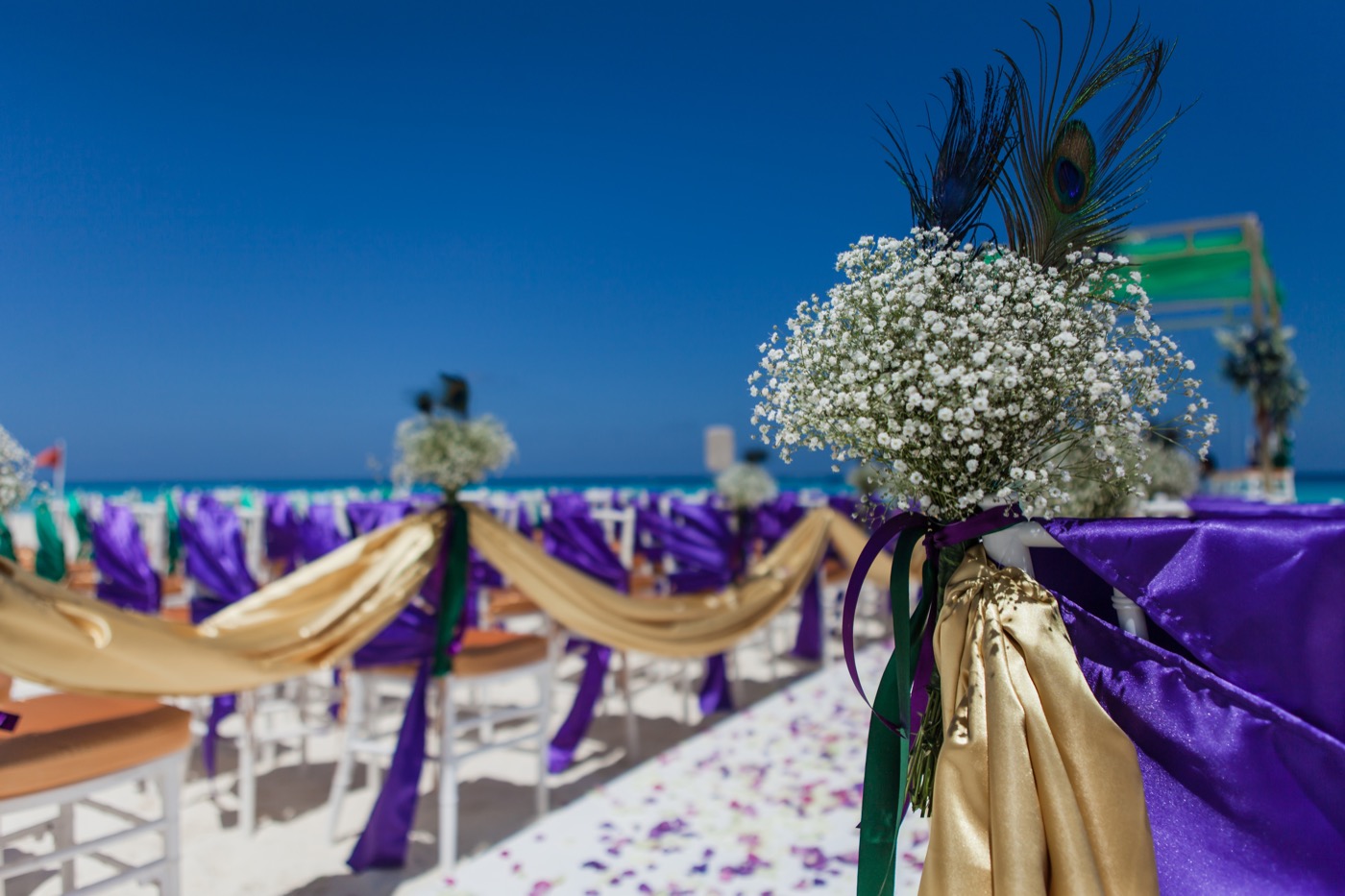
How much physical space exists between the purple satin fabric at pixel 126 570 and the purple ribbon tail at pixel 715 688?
2.67 meters

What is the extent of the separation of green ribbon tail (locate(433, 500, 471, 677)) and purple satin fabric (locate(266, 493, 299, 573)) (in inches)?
89.1

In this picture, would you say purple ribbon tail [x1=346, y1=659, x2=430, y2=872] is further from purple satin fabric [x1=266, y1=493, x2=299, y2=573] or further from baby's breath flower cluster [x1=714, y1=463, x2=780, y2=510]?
baby's breath flower cluster [x1=714, y1=463, x2=780, y2=510]

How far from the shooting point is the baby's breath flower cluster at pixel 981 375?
110cm

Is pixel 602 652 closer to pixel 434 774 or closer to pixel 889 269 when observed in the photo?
pixel 434 774

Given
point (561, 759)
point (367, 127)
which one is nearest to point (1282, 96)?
point (561, 759)

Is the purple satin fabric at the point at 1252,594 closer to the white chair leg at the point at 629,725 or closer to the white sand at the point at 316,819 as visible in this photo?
the white sand at the point at 316,819

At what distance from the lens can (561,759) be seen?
11.9 feet

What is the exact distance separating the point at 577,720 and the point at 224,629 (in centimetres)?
176

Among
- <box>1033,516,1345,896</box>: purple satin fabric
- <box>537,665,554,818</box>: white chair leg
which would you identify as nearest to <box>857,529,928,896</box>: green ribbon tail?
<box>1033,516,1345,896</box>: purple satin fabric

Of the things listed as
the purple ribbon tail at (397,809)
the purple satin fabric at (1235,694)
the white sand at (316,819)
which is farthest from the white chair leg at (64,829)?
the purple satin fabric at (1235,694)

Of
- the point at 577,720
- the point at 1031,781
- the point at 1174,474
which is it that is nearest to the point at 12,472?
the point at 577,720

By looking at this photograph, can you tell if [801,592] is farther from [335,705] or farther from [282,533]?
[282,533]

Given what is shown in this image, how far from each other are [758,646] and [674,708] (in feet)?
5.30

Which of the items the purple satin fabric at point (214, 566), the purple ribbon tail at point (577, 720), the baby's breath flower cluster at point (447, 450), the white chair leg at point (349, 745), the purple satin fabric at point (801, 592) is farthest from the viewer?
the purple satin fabric at point (801, 592)
